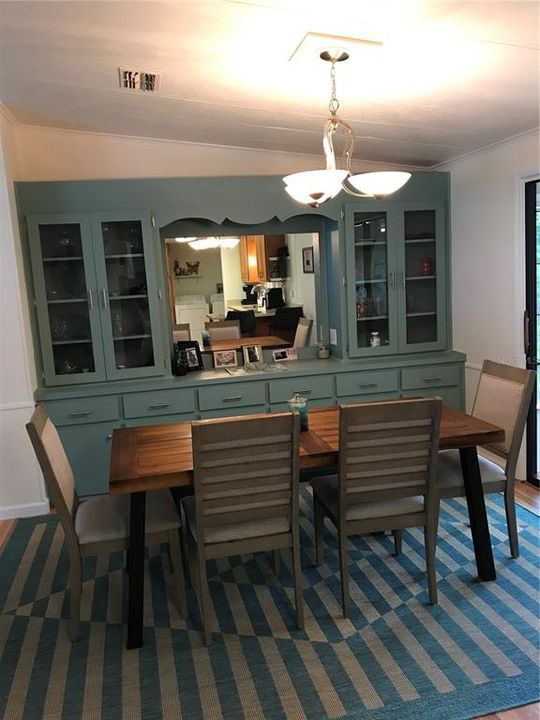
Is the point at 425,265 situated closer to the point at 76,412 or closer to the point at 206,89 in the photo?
the point at 206,89

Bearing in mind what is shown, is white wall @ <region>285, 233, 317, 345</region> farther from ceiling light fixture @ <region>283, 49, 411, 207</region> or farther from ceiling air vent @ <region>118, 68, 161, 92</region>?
ceiling light fixture @ <region>283, 49, 411, 207</region>

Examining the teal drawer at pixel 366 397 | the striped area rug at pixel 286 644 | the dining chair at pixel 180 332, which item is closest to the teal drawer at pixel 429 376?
the teal drawer at pixel 366 397

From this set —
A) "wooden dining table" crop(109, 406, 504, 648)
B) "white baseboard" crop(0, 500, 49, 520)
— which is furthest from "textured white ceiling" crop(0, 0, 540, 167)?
"white baseboard" crop(0, 500, 49, 520)

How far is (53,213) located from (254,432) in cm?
244

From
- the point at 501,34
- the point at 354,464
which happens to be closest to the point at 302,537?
the point at 354,464

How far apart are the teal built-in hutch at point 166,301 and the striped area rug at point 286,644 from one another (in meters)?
1.21

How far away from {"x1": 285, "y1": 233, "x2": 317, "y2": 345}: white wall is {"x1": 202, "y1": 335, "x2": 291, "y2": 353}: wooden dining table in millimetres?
284

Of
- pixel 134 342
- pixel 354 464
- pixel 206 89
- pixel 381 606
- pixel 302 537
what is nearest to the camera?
pixel 354 464

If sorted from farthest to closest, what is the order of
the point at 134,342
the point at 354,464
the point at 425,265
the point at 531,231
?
1. the point at 425,265
2. the point at 134,342
3. the point at 531,231
4. the point at 354,464

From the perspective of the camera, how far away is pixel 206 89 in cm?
288

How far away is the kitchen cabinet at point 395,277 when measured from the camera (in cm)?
420

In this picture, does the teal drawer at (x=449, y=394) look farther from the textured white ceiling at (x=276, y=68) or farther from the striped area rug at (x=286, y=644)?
the textured white ceiling at (x=276, y=68)

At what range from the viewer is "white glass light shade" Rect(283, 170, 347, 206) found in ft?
7.16

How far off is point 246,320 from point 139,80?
2024 millimetres
